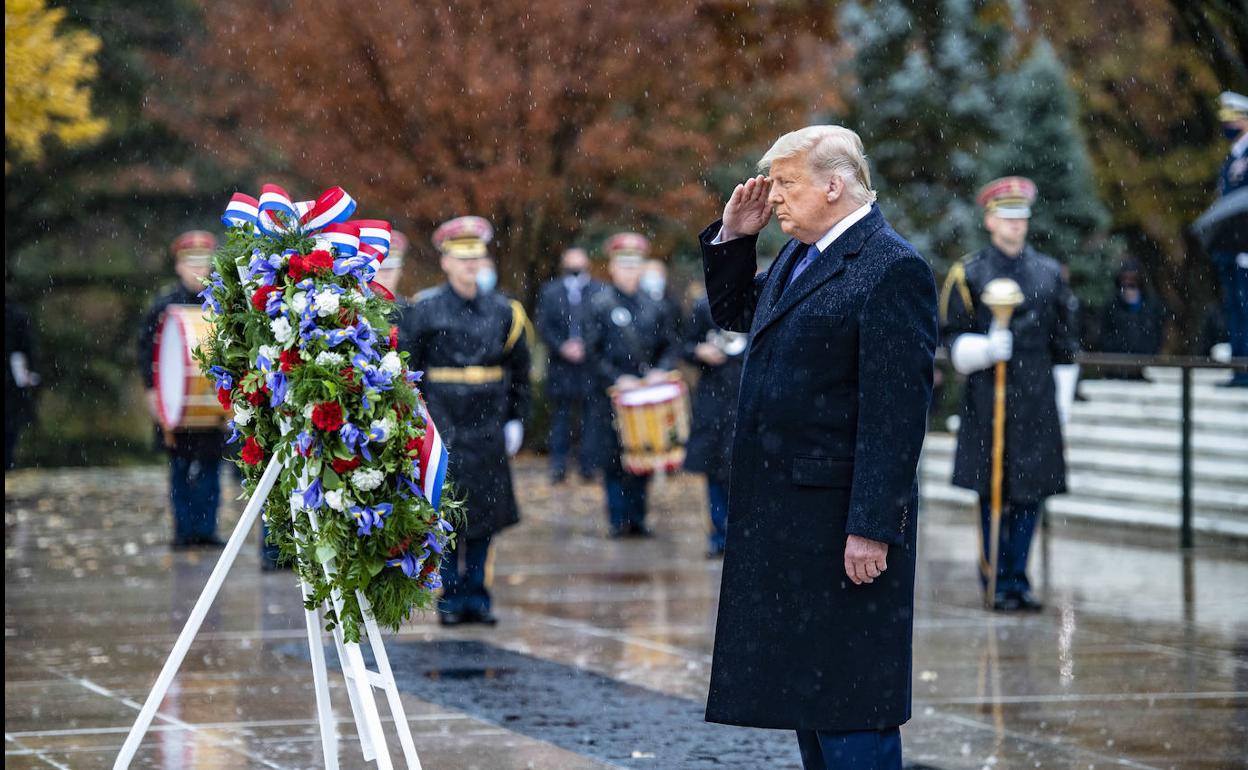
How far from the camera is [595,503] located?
1789 centimetres

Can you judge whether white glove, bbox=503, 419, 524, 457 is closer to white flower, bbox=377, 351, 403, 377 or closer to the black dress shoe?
the black dress shoe

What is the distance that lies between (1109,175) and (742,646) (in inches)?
950

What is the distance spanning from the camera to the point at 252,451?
533 centimetres

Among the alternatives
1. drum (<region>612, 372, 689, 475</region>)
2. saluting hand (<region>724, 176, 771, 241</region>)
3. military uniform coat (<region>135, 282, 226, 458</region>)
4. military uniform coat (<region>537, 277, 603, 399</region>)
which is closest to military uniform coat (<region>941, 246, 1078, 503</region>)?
drum (<region>612, 372, 689, 475</region>)

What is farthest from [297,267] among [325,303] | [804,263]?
[804,263]

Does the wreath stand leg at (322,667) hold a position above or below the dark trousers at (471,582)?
above

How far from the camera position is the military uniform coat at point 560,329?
67.6 feet

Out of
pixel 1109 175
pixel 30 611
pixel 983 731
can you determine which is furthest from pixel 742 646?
pixel 1109 175

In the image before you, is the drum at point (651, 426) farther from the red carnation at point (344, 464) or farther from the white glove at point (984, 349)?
the red carnation at point (344, 464)

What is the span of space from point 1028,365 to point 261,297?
19.6 ft

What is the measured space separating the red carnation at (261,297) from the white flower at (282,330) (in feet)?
0.34

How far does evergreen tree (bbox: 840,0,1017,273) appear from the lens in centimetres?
2575

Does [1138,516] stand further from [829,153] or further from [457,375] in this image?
[829,153]

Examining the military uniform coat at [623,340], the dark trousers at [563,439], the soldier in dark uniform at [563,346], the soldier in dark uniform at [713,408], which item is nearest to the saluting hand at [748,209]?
the soldier in dark uniform at [713,408]
